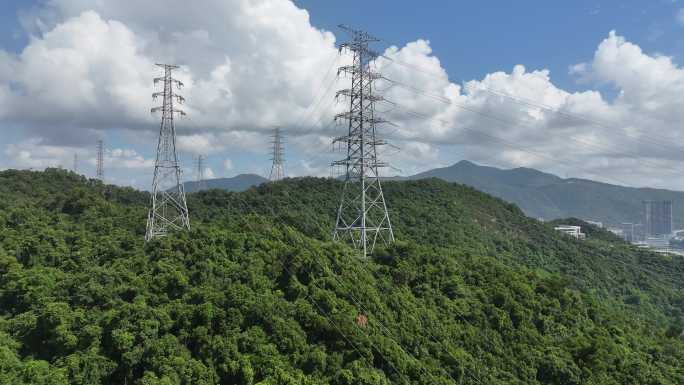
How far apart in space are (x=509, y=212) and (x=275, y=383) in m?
87.4

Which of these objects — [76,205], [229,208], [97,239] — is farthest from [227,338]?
[229,208]

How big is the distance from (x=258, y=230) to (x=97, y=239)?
18.0 m

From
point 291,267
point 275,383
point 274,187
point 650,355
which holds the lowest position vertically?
point 650,355

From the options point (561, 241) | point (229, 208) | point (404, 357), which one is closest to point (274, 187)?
point (229, 208)

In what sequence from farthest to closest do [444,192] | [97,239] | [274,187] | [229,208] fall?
[444,192]
[274,187]
[229,208]
[97,239]

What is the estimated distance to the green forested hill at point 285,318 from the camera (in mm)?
23188

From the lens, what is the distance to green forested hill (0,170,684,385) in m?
23.2

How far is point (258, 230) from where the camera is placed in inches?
1398

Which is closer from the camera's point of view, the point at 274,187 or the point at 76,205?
the point at 76,205

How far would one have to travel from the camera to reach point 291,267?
1127 inches

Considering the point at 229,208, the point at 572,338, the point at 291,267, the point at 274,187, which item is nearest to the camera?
the point at 291,267

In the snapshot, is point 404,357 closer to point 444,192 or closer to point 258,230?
point 258,230

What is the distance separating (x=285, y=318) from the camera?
24438 mm

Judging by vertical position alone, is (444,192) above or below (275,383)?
above
